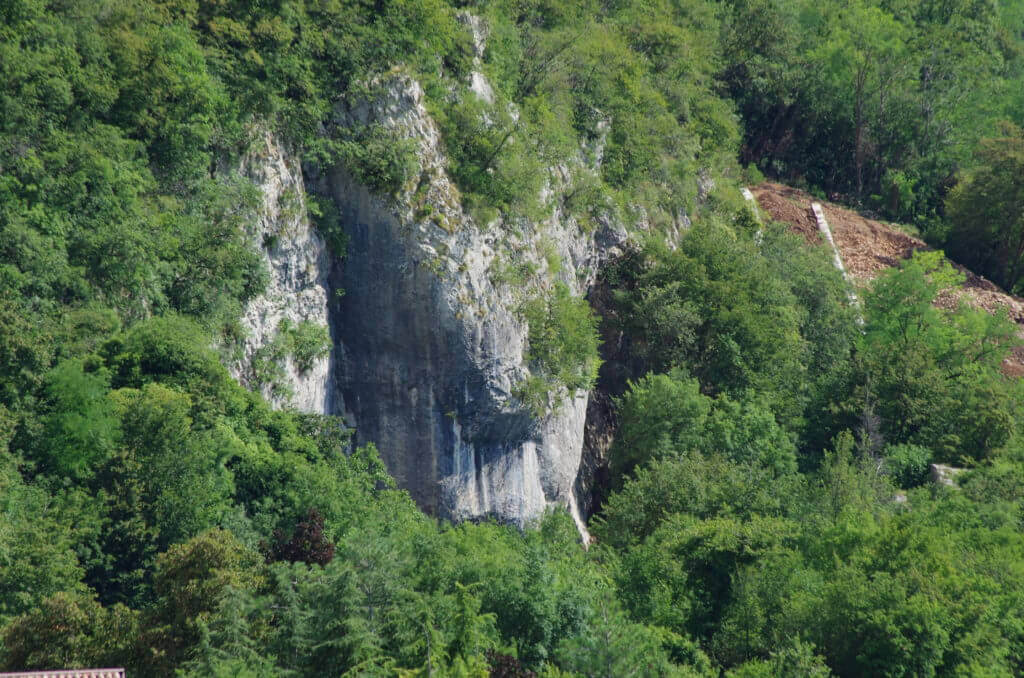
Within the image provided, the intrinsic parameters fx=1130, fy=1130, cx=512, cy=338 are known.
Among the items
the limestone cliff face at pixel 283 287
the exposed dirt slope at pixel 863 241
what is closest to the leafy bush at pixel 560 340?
the limestone cliff face at pixel 283 287

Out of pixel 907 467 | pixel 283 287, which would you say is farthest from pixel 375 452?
pixel 907 467

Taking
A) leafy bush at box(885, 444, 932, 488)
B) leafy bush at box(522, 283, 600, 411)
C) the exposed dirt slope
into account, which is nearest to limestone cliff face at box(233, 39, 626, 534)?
leafy bush at box(522, 283, 600, 411)

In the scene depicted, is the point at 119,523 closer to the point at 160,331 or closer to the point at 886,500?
the point at 160,331

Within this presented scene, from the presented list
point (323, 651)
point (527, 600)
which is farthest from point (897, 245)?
point (323, 651)

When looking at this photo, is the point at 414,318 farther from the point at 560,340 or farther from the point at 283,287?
the point at 560,340

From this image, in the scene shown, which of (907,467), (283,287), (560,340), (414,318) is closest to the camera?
(283,287)
